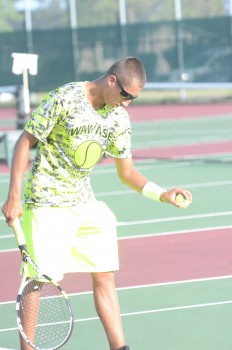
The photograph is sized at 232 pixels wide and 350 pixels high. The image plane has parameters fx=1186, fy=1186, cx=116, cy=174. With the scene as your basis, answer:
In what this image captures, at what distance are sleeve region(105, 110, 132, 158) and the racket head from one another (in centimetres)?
79

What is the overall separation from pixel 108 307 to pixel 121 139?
34.7 inches

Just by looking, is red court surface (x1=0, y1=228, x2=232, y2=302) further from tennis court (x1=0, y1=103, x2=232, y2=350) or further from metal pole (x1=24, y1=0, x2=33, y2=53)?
metal pole (x1=24, y1=0, x2=33, y2=53)

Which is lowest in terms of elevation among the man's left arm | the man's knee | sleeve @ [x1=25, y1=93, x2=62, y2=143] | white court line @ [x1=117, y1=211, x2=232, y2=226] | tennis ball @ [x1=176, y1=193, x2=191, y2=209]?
white court line @ [x1=117, y1=211, x2=232, y2=226]

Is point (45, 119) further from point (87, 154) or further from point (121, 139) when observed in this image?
point (121, 139)

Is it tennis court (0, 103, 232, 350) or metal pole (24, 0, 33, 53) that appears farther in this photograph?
metal pole (24, 0, 33, 53)

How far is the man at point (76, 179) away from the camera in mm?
5910

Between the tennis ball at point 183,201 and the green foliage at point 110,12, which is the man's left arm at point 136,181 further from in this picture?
the green foliage at point 110,12

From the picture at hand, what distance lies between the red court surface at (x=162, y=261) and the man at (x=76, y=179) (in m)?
2.17

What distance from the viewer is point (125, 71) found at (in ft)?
19.2

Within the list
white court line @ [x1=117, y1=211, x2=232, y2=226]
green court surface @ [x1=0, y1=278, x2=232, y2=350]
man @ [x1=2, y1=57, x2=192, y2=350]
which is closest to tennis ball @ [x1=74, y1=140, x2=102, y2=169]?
man @ [x1=2, y1=57, x2=192, y2=350]

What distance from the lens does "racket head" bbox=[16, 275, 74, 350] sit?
586 centimetres

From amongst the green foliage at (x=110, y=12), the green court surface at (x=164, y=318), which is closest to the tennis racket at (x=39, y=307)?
the green court surface at (x=164, y=318)

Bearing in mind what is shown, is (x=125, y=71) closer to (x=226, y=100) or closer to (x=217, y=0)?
(x=226, y=100)

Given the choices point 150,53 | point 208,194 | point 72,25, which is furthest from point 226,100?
point 208,194
